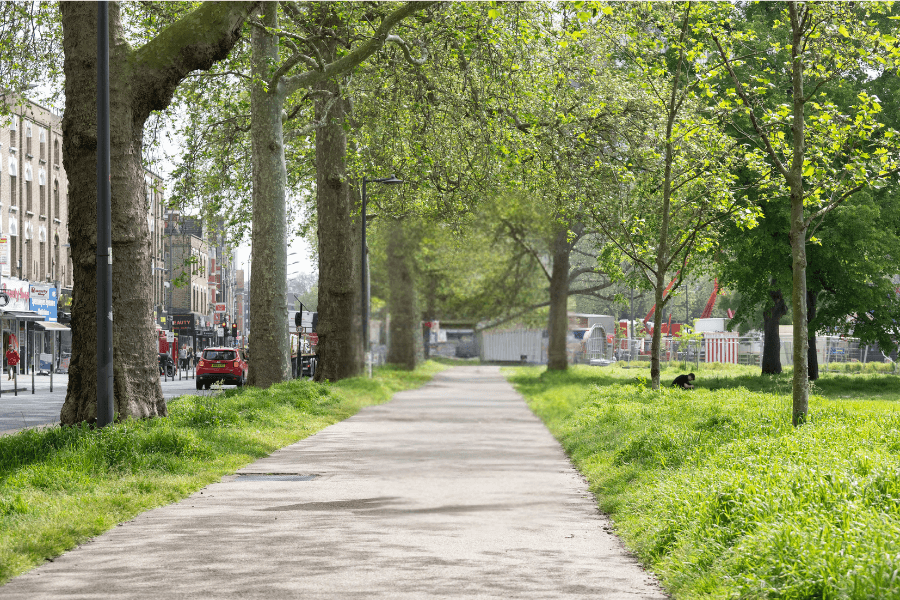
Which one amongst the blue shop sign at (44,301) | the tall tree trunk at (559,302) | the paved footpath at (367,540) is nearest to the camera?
the paved footpath at (367,540)

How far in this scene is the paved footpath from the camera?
628 cm

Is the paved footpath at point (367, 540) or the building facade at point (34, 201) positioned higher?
the building facade at point (34, 201)

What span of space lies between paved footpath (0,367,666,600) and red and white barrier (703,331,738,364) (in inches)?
1782

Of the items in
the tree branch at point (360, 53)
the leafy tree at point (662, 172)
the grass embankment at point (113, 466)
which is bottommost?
the grass embankment at point (113, 466)

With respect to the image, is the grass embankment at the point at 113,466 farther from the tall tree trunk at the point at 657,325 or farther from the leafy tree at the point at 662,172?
the leafy tree at the point at 662,172

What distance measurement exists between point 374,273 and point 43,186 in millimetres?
17527

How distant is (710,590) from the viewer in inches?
234

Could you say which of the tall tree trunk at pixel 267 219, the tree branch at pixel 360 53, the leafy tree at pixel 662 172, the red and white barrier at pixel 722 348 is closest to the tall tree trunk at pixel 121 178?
the tree branch at pixel 360 53

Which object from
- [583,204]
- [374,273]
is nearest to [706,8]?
[583,204]

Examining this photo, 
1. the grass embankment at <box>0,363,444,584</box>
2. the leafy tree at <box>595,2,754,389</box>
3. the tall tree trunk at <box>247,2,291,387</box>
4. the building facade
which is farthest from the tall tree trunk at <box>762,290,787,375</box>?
the building facade

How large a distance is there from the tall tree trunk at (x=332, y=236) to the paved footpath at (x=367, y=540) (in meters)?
14.3

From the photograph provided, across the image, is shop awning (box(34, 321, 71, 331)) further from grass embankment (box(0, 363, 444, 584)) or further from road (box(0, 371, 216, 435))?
grass embankment (box(0, 363, 444, 584))

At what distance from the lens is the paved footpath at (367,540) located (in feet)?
20.6

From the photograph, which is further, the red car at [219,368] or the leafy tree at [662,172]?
the red car at [219,368]
